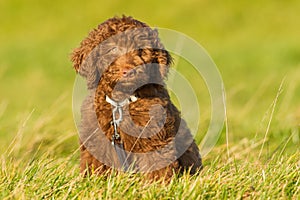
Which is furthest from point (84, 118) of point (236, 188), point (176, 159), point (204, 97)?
point (204, 97)

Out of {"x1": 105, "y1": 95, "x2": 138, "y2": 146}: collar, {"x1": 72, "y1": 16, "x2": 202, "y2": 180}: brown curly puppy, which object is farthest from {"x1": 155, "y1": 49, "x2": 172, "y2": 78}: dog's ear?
{"x1": 105, "y1": 95, "x2": 138, "y2": 146}: collar

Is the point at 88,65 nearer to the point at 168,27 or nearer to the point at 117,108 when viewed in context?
the point at 117,108

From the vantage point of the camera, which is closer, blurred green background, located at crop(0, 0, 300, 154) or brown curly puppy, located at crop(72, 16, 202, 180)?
brown curly puppy, located at crop(72, 16, 202, 180)

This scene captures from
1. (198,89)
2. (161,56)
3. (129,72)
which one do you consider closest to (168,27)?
(198,89)

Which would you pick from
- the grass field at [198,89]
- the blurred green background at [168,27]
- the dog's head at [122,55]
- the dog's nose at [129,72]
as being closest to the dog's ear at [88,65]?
the dog's head at [122,55]

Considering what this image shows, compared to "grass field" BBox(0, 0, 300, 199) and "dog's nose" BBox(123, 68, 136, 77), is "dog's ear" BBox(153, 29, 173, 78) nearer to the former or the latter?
"dog's nose" BBox(123, 68, 136, 77)

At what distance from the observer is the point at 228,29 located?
1061 inches

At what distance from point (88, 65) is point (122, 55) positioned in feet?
1.01

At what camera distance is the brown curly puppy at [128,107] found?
193 inches

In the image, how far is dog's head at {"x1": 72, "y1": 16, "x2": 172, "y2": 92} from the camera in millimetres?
4805

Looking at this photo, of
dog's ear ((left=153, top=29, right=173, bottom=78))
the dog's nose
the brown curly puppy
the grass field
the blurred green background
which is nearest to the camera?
the grass field

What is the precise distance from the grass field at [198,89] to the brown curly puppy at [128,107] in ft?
0.72

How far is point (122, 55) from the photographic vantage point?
4.87 meters

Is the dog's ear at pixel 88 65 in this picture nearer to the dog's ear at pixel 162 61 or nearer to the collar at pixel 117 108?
the collar at pixel 117 108
